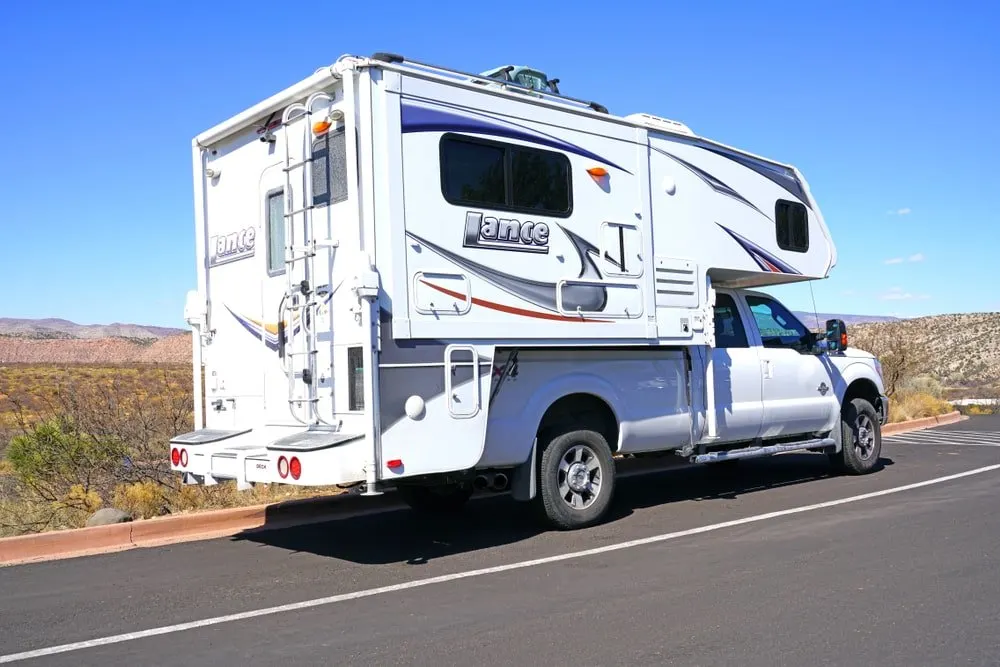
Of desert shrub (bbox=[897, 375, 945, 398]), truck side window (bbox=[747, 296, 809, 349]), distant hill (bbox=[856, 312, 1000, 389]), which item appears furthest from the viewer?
distant hill (bbox=[856, 312, 1000, 389])

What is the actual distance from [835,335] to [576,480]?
171 inches

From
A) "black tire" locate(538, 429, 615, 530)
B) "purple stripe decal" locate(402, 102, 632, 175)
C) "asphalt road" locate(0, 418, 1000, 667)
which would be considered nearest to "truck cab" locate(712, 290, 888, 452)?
→ "asphalt road" locate(0, 418, 1000, 667)

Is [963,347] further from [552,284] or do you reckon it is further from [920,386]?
[552,284]

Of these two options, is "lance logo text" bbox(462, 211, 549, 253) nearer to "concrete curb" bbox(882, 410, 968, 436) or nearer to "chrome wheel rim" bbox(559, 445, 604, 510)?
"chrome wheel rim" bbox(559, 445, 604, 510)

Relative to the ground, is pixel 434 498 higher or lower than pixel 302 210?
lower

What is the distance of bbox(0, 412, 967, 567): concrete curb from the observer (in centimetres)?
805

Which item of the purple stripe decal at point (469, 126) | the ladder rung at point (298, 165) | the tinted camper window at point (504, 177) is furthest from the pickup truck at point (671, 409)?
the ladder rung at point (298, 165)

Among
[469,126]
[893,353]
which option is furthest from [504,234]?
[893,353]

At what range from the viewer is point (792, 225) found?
11.3 m

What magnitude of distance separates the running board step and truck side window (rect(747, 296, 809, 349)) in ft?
3.60

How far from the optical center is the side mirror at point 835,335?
1129 centimetres

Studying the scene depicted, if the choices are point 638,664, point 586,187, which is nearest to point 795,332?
point 586,187

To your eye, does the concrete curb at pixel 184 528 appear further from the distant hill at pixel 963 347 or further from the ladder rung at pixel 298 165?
the distant hill at pixel 963 347

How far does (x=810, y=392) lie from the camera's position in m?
11.1
